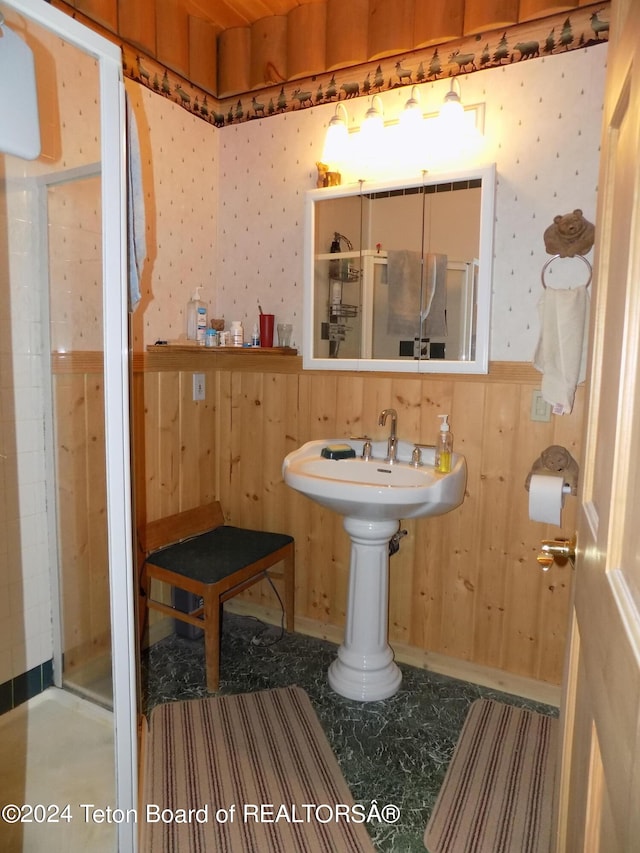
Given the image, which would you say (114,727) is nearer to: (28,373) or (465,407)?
(28,373)

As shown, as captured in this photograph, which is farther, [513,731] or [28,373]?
[513,731]

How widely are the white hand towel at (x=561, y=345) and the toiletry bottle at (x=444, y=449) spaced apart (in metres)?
0.37

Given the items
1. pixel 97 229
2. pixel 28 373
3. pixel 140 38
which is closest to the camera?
pixel 97 229

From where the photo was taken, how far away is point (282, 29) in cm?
234

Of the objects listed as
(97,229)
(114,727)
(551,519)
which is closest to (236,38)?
(97,229)

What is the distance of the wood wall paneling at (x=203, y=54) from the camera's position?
2.37 meters

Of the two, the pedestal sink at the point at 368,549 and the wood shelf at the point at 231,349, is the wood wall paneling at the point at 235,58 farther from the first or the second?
the pedestal sink at the point at 368,549

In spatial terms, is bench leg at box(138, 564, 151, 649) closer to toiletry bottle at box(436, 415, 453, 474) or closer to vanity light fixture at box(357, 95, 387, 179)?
toiletry bottle at box(436, 415, 453, 474)

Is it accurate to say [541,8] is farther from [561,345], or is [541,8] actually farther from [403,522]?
[403,522]

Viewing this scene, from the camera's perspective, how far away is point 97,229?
3.67ft

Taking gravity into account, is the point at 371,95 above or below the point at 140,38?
below

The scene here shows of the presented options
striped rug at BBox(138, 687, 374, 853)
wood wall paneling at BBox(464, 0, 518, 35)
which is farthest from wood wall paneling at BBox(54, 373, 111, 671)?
wood wall paneling at BBox(464, 0, 518, 35)

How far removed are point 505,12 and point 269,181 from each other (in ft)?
3.59

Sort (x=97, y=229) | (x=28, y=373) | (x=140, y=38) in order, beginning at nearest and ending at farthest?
(x=97, y=229) < (x=28, y=373) < (x=140, y=38)
